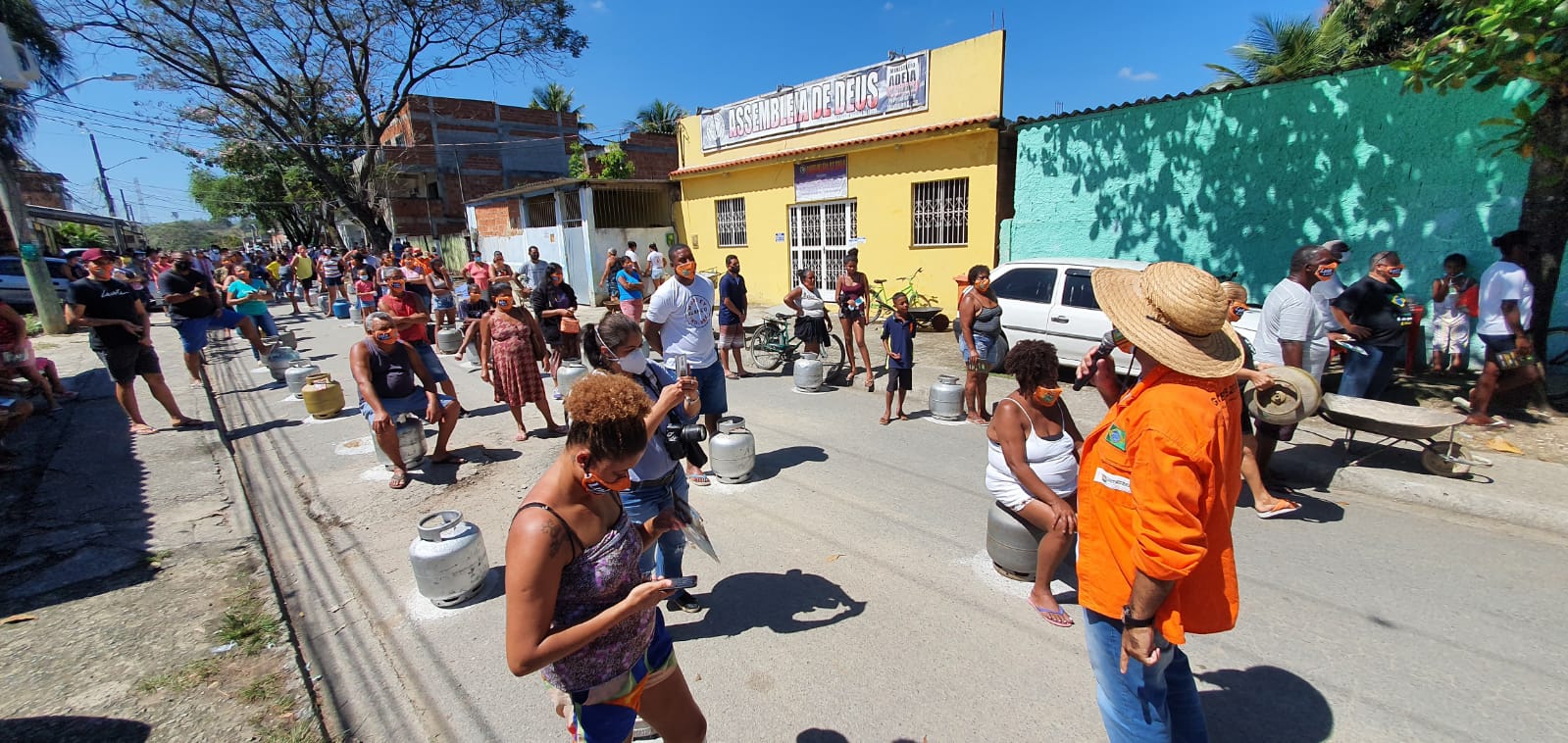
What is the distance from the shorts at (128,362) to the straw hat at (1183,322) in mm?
8947

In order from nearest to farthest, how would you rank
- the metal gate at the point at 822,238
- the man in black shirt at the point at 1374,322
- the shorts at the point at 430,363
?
the man in black shirt at the point at 1374,322
the shorts at the point at 430,363
the metal gate at the point at 822,238

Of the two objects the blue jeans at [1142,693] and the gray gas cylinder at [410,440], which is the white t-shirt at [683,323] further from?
the blue jeans at [1142,693]

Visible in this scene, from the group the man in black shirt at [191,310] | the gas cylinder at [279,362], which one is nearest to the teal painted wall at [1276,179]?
the gas cylinder at [279,362]

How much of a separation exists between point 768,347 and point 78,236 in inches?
2124

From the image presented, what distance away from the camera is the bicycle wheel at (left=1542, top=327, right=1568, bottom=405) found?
20.4ft

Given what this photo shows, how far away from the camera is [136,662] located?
301cm

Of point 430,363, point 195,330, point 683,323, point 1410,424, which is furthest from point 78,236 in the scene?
point 1410,424

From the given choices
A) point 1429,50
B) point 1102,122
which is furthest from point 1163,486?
point 1102,122

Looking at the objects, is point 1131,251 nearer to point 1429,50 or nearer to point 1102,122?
point 1102,122

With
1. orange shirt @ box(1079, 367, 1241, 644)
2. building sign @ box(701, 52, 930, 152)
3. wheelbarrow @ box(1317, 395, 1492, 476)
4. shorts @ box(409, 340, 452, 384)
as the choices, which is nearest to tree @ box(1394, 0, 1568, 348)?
wheelbarrow @ box(1317, 395, 1492, 476)

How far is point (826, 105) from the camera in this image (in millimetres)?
13633

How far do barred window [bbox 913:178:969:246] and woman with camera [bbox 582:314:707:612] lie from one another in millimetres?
9330

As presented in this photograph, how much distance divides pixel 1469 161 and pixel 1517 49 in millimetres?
3514

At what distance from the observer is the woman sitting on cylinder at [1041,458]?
3.12 meters
